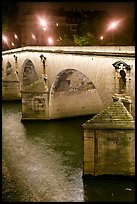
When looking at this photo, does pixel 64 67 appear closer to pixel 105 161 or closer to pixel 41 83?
pixel 41 83

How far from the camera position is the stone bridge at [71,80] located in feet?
53.8

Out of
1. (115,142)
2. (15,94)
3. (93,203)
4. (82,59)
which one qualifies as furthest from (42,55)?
(93,203)

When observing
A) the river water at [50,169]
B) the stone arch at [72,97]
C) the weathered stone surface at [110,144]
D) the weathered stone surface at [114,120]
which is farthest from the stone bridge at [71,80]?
the river water at [50,169]

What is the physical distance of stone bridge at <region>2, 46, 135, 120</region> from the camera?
16391mm

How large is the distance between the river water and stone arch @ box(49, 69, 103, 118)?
1754 mm

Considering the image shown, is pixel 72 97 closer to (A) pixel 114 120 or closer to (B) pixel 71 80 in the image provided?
(B) pixel 71 80

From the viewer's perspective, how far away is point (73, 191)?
13695 millimetres

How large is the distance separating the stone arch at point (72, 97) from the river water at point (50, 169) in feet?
5.75

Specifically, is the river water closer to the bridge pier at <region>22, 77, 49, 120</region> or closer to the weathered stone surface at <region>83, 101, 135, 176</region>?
the weathered stone surface at <region>83, 101, 135, 176</region>

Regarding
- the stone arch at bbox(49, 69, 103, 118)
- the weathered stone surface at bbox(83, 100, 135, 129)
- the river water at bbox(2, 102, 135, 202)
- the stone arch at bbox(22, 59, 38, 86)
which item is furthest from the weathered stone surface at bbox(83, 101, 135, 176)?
the stone arch at bbox(22, 59, 38, 86)

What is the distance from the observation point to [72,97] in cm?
2609

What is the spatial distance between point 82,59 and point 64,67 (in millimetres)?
2685

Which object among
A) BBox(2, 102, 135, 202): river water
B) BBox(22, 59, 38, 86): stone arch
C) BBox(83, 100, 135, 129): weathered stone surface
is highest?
BBox(22, 59, 38, 86): stone arch

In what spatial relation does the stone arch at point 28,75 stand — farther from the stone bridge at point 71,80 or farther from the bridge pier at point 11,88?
the bridge pier at point 11,88
